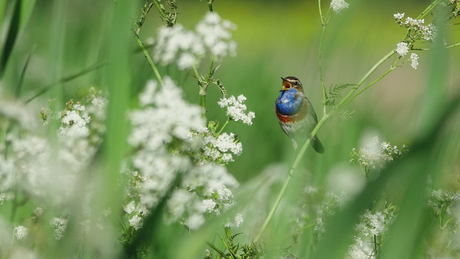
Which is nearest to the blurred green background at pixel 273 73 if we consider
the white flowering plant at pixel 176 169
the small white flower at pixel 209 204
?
the white flowering plant at pixel 176 169

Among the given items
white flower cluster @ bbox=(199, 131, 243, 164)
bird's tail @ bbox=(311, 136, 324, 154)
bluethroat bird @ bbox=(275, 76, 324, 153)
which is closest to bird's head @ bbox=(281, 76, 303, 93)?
bluethroat bird @ bbox=(275, 76, 324, 153)

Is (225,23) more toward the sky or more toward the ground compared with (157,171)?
more toward the sky

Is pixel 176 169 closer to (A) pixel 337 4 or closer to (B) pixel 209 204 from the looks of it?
(B) pixel 209 204

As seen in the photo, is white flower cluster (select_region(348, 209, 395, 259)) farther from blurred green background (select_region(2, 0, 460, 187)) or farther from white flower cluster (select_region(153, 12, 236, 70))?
white flower cluster (select_region(153, 12, 236, 70))

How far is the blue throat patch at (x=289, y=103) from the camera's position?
3.47ft

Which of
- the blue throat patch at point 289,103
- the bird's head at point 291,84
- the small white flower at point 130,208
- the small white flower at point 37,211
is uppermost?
the bird's head at point 291,84

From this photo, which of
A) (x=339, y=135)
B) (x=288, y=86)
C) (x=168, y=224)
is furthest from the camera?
(x=288, y=86)

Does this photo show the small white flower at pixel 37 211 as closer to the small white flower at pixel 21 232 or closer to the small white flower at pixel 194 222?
the small white flower at pixel 21 232

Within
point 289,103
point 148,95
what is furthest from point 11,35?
point 289,103

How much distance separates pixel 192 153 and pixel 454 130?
0.95 ft

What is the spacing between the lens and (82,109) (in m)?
0.65

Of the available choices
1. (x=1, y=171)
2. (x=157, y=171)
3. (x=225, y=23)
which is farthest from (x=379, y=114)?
(x=1, y=171)

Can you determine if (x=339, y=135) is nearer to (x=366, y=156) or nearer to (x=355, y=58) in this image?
(x=366, y=156)

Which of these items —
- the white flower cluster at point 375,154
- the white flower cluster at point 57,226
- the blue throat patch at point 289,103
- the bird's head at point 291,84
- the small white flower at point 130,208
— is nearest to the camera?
the white flower cluster at point 57,226
